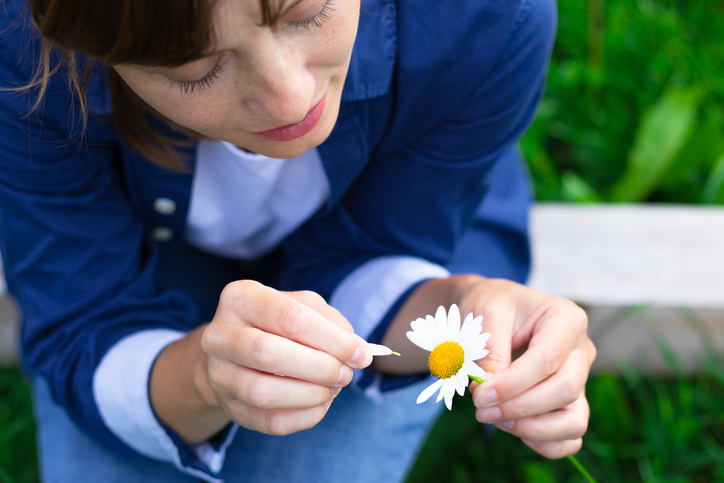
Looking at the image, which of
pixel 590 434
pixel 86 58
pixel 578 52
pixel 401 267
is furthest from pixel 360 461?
pixel 578 52

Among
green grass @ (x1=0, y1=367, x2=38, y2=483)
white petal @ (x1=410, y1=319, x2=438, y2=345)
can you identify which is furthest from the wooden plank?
green grass @ (x1=0, y1=367, x2=38, y2=483)

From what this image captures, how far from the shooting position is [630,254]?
48.8 inches

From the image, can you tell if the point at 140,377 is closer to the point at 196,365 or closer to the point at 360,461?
the point at 196,365

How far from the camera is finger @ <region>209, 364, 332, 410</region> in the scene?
546 mm

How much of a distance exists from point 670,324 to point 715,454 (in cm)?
26

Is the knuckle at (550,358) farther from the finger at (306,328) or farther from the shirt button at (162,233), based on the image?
the shirt button at (162,233)

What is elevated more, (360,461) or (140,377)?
(140,377)

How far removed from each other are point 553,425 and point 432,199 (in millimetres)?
402

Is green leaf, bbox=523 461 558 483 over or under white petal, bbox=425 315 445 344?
under

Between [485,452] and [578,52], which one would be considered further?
[578,52]

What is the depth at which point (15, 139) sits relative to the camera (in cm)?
76

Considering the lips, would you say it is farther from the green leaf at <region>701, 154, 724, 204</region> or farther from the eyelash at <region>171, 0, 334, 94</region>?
the green leaf at <region>701, 154, 724, 204</region>

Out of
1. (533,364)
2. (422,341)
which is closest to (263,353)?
(422,341)

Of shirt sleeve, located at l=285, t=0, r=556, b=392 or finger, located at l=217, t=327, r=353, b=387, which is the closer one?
finger, located at l=217, t=327, r=353, b=387
